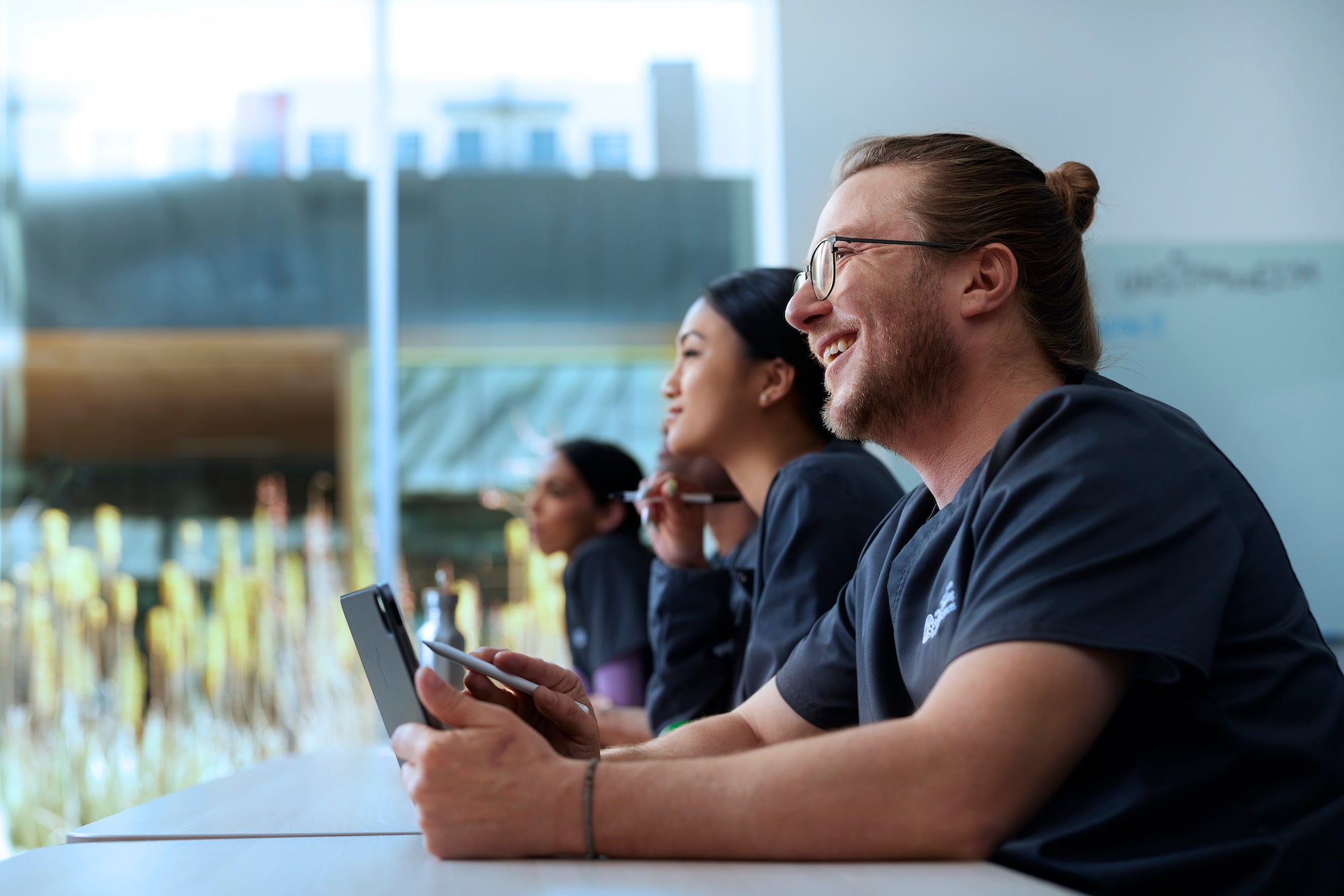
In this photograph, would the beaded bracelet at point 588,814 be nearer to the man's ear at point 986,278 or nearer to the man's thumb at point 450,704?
the man's thumb at point 450,704

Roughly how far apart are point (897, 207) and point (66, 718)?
10.6 feet

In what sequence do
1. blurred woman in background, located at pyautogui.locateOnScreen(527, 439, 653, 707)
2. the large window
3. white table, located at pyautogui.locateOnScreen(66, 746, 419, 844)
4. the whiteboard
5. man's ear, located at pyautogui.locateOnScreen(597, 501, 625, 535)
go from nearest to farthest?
white table, located at pyautogui.locateOnScreen(66, 746, 419, 844), blurred woman in background, located at pyautogui.locateOnScreen(527, 439, 653, 707), man's ear, located at pyautogui.locateOnScreen(597, 501, 625, 535), the whiteboard, the large window

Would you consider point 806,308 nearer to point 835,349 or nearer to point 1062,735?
point 835,349

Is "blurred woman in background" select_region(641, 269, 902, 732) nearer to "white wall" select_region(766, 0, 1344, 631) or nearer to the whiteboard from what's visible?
"white wall" select_region(766, 0, 1344, 631)

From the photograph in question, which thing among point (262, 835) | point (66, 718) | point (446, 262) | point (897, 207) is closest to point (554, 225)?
point (446, 262)

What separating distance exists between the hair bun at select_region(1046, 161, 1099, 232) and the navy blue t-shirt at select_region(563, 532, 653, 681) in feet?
4.27

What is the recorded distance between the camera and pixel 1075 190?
1228 mm

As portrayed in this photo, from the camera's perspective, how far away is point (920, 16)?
10.5 feet

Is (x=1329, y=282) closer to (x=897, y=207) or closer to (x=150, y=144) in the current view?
(x=897, y=207)

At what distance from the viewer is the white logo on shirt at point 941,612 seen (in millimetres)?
883

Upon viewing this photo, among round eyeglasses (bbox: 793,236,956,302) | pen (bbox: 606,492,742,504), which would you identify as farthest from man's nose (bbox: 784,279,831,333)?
pen (bbox: 606,492,742,504)

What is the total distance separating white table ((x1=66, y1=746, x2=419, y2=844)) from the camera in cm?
99

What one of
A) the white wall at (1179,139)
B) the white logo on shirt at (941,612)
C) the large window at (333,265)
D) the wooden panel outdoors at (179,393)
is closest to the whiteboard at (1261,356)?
the white wall at (1179,139)

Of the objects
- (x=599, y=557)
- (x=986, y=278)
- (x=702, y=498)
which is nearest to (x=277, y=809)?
(x=986, y=278)
